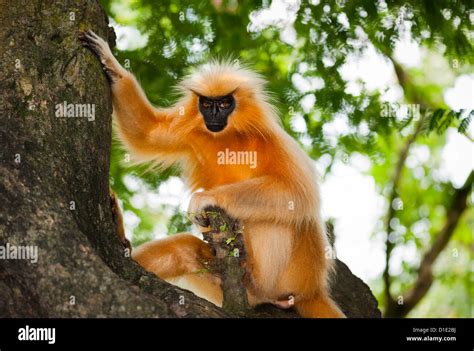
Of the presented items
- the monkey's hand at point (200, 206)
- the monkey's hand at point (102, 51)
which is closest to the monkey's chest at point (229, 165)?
the monkey's hand at point (200, 206)

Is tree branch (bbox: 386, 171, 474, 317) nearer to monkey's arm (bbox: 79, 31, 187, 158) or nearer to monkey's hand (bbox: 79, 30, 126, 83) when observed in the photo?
monkey's arm (bbox: 79, 31, 187, 158)

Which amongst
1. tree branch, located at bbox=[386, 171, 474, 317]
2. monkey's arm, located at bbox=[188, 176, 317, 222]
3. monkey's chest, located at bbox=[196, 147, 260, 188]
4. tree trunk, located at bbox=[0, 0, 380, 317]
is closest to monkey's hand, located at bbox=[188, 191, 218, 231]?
monkey's arm, located at bbox=[188, 176, 317, 222]

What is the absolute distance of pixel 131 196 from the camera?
7641 millimetres

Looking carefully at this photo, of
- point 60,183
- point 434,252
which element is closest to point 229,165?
point 60,183

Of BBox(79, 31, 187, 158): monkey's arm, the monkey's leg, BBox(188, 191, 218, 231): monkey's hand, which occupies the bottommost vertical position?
the monkey's leg

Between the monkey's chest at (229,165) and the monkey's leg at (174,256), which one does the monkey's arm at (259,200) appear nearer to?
the monkey's chest at (229,165)

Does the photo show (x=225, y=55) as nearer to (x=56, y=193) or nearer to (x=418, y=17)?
(x=418, y=17)

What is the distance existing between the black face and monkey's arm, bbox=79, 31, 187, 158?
307 mm

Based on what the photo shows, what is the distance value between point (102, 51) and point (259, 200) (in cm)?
193

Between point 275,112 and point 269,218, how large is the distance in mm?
1279

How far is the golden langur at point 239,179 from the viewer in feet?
20.3

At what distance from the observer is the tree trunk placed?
3.79 metres

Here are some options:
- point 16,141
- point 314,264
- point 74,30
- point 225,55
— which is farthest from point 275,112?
point 16,141

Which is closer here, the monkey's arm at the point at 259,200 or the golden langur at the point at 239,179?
the monkey's arm at the point at 259,200
